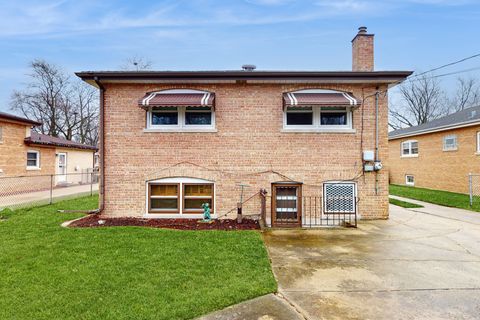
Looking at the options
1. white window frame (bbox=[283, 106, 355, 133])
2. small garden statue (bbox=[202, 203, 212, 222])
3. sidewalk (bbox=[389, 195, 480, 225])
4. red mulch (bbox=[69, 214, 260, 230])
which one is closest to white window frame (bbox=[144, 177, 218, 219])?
red mulch (bbox=[69, 214, 260, 230])

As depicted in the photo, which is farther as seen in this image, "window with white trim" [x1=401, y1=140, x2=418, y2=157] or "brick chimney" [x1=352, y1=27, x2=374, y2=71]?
"window with white trim" [x1=401, y1=140, x2=418, y2=157]

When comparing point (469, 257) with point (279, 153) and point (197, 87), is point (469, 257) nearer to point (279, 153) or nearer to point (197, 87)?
point (279, 153)

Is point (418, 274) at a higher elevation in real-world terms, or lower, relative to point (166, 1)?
lower

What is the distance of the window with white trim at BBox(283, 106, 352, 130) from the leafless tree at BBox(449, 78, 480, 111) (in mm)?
43943

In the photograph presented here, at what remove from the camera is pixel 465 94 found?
42000mm

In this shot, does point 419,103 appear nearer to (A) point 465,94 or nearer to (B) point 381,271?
(A) point 465,94

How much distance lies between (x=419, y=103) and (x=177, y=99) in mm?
46947

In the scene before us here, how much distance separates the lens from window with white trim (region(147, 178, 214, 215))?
9.83 meters

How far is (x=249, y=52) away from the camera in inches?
903

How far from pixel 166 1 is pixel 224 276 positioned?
16.7 meters

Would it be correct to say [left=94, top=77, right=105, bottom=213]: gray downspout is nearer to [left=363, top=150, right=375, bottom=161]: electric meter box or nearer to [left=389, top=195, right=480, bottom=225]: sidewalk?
[left=363, top=150, right=375, bottom=161]: electric meter box

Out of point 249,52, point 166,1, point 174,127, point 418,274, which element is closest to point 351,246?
point 418,274

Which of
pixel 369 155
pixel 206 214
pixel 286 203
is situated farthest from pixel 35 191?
pixel 369 155

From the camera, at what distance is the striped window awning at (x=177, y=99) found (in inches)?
356
